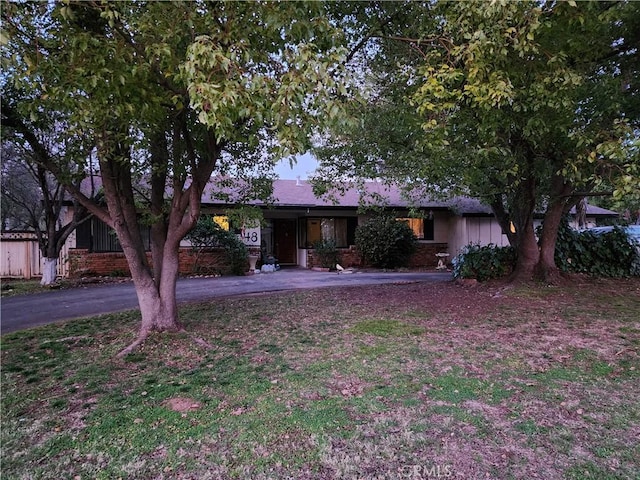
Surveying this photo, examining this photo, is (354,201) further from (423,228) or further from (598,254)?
(598,254)

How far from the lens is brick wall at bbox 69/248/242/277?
13.5 m

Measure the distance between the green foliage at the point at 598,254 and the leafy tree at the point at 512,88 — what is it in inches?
119

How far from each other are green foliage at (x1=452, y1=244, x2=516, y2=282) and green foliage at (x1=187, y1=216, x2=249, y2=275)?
726cm

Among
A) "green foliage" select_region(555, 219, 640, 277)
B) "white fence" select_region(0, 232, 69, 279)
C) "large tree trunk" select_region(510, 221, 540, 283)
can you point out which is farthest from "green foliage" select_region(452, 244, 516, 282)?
"white fence" select_region(0, 232, 69, 279)

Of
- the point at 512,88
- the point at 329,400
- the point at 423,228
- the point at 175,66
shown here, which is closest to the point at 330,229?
the point at 423,228

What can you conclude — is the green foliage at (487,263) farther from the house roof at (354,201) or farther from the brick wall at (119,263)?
the brick wall at (119,263)

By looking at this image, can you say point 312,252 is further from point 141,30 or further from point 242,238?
point 141,30

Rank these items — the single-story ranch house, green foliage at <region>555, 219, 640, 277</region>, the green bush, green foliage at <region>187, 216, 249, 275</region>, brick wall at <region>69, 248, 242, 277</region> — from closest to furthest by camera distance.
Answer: green foliage at <region>555, 219, 640, 277</region> → brick wall at <region>69, 248, 242, 277</region> → green foliage at <region>187, 216, 249, 275</region> → the green bush → the single-story ranch house

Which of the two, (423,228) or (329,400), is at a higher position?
(423,228)

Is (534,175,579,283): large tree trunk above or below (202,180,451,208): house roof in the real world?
below

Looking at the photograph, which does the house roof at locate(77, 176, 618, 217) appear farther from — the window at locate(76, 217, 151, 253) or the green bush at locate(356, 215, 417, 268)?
the window at locate(76, 217, 151, 253)

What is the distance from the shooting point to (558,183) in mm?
9422

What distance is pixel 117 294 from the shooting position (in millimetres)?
10195

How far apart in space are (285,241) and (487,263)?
10.4m
